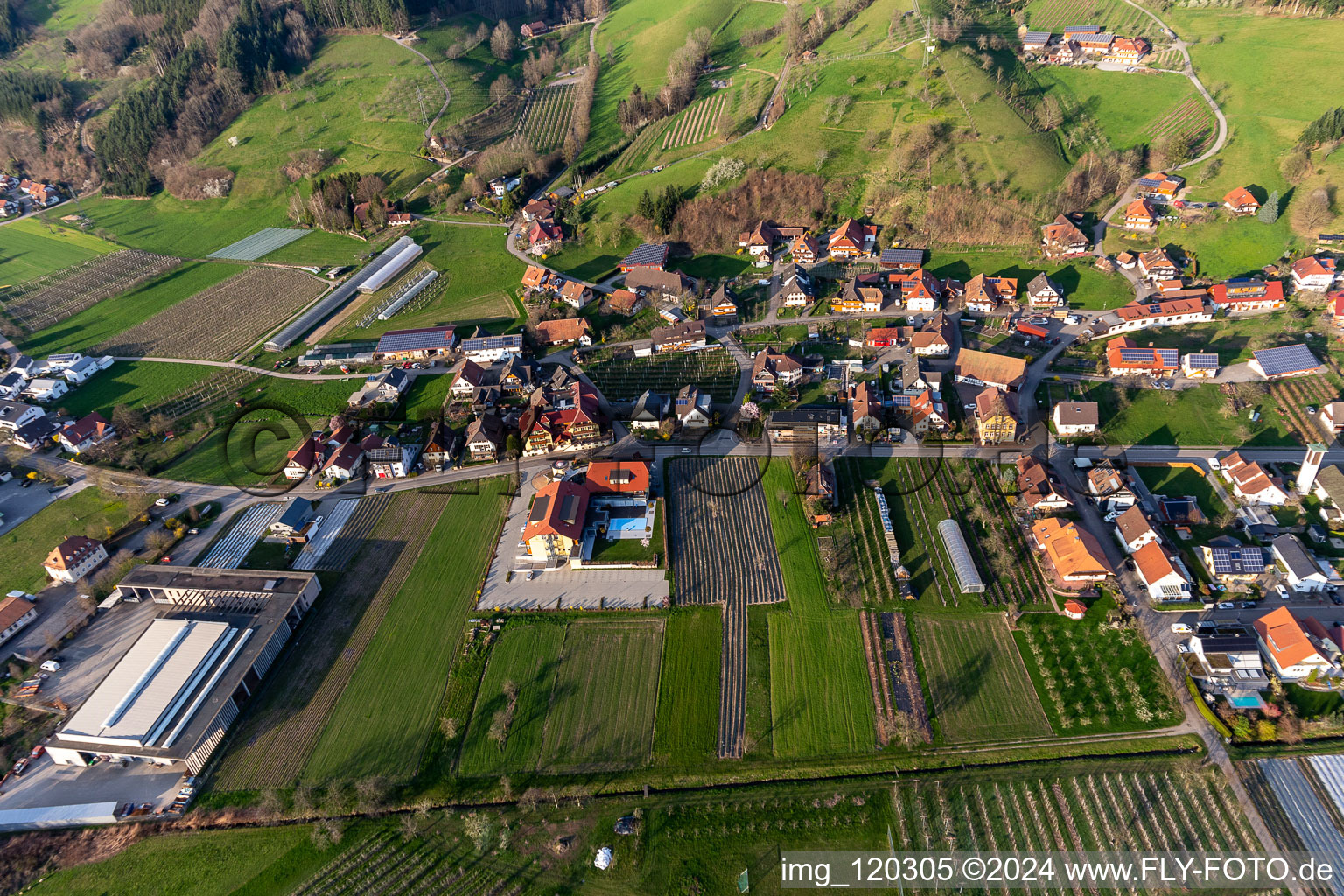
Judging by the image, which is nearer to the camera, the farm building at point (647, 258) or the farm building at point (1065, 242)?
the farm building at point (1065, 242)

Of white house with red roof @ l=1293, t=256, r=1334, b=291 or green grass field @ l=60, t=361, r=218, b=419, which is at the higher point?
white house with red roof @ l=1293, t=256, r=1334, b=291

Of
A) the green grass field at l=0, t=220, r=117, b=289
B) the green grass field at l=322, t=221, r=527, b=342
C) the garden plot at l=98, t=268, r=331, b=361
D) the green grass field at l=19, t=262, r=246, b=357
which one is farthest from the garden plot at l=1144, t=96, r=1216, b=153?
the green grass field at l=0, t=220, r=117, b=289

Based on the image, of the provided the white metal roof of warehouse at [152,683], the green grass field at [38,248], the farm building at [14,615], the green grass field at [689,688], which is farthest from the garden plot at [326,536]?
the green grass field at [38,248]

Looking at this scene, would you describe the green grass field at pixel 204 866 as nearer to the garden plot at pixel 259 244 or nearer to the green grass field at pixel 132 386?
the green grass field at pixel 132 386

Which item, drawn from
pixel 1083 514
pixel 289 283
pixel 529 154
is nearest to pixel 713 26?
pixel 529 154

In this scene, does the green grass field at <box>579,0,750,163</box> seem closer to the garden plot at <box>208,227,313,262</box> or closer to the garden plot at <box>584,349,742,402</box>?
the garden plot at <box>208,227,313,262</box>

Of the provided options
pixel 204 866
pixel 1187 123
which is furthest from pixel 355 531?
pixel 1187 123
